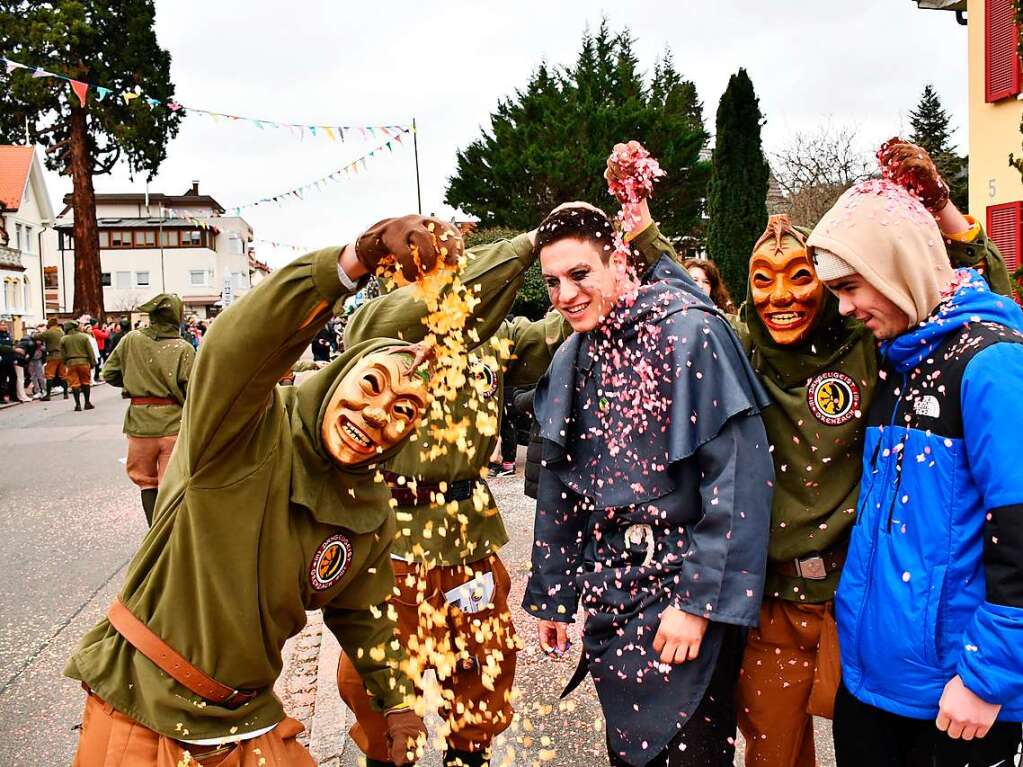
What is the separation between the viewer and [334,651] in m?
5.14

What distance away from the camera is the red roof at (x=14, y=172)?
44675 mm

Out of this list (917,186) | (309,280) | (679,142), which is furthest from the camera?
(679,142)

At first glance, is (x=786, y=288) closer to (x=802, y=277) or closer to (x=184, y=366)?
(x=802, y=277)

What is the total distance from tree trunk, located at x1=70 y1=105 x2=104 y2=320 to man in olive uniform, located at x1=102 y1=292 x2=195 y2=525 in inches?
1065

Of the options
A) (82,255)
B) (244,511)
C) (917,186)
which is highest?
(82,255)

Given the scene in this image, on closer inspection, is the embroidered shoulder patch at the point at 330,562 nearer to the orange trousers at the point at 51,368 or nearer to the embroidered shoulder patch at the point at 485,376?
the embroidered shoulder patch at the point at 485,376

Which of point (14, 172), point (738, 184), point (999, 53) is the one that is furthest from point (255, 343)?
point (14, 172)

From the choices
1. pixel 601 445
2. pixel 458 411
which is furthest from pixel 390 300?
pixel 601 445

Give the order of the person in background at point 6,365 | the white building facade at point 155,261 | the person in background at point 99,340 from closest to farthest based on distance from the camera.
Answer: the person in background at point 6,365, the person in background at point 99,340, the white building facade at point 155,261

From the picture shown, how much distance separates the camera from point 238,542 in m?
2.23

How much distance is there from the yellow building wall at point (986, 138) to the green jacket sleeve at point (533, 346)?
1276 cm

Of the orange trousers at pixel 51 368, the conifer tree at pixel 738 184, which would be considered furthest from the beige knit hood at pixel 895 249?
Result: the orange trousers at pixel 51 368

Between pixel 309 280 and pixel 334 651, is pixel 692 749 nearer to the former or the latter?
pixel 309 280

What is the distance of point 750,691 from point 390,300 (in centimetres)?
191
